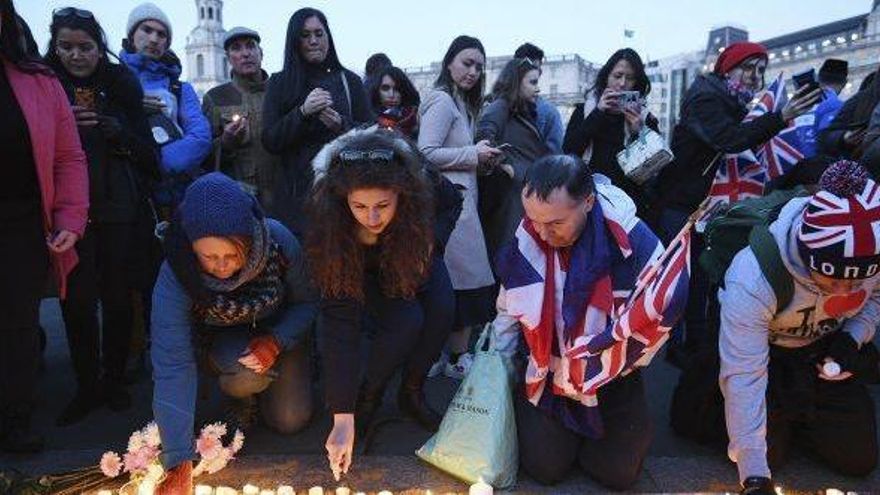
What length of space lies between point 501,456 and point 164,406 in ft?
3.94

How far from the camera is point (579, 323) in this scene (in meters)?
2.40

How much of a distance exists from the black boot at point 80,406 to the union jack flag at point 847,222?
307 cm

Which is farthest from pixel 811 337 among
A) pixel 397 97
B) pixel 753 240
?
pixel 397 97

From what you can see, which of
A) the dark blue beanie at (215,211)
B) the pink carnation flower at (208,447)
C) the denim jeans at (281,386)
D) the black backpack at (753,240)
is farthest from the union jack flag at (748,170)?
the pink carnation flower at (208,447)

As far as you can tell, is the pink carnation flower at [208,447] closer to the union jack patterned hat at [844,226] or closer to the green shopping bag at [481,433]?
the green shopping bag at [481,433]

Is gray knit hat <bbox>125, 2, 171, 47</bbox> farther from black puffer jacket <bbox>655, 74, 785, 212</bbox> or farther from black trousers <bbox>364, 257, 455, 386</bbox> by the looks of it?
black puffer jacket <bbox>655, 74, 785, 212</bbox>

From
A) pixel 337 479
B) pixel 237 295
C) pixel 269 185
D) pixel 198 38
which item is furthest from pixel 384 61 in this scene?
pixel 198 38

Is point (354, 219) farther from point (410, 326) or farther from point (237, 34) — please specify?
point (237, 34)

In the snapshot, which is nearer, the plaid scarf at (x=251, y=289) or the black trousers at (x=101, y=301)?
the plaid scarf at (x=251, y=289)

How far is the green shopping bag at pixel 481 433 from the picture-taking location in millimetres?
2371

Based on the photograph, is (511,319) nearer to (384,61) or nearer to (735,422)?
(735,422)

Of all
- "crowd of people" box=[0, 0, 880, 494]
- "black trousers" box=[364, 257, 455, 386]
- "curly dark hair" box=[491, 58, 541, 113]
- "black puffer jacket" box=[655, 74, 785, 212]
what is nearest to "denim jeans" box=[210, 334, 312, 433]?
"crowd of people" box=[0, 0, 880, 494]

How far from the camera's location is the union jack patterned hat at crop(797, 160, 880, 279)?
6.49 feet

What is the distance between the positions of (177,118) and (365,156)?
1863mm
